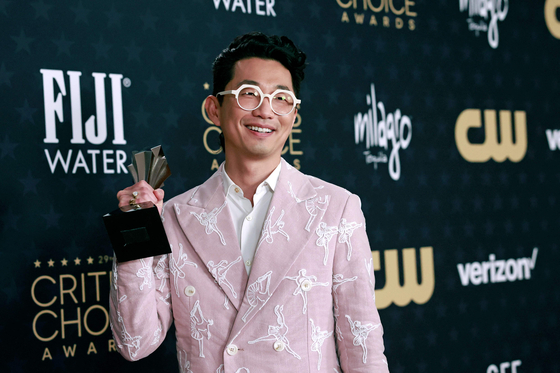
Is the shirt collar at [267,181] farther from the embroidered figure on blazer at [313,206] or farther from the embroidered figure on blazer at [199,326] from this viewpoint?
the embroidered figure on blazer at [199,326]

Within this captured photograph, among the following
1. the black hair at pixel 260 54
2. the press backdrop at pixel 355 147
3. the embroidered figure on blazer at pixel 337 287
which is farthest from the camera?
the press backdrop at pixel 355 147

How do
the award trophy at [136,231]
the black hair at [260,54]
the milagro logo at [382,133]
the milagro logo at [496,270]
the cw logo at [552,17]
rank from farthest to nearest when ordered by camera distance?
the cw logo at [552,17] < the milagro logo at [496,270] < the milagro logo at [382,133] < the black hair at [260,54] < the award trophy at [136,231]

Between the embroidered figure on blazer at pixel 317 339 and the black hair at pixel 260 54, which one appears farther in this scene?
the black hair at pixel 260 54

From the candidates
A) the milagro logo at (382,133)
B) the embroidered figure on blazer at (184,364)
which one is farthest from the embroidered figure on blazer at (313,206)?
the milagro logo at (382,133)

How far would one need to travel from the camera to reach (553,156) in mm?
2938

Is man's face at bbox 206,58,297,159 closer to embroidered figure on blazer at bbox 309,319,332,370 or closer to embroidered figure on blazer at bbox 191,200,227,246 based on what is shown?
embroidered figure on blazer at bbox 191,200,227,246

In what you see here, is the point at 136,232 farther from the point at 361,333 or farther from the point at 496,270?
the point at 496,270

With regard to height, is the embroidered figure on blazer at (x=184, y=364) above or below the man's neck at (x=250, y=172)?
below

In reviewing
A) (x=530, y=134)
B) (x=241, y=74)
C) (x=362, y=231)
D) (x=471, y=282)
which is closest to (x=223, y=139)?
(x=241, y=74)

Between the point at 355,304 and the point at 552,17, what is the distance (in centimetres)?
257

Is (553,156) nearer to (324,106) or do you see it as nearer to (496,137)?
(496,137)

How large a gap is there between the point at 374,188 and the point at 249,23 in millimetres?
1002

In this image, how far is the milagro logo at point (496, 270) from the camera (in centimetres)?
267

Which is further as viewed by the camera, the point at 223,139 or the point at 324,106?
the point at 324,106
